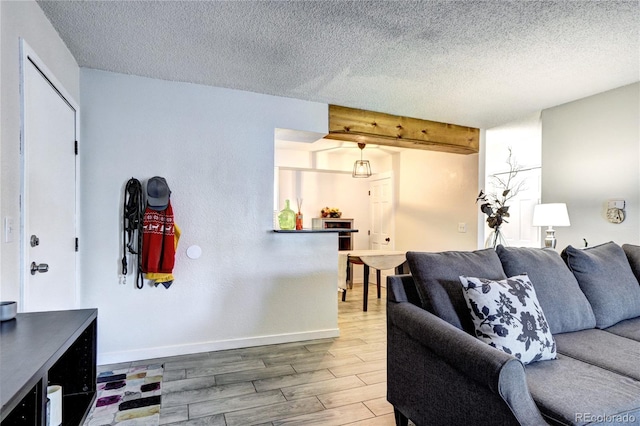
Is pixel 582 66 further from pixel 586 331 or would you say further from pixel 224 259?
pixel 224 259

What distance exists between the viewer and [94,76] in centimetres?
273

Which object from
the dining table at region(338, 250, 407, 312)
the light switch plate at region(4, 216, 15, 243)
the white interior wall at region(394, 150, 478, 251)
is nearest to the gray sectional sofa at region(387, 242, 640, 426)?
the light switch plate at region(4, 216, 15, 243)

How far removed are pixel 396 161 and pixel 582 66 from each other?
11.7ft

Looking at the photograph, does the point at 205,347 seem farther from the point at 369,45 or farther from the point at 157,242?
the point at 369,45

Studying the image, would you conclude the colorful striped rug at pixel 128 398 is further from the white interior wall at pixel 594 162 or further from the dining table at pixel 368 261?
the white interior wall at pixel 594 162

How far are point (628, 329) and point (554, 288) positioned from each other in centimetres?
53

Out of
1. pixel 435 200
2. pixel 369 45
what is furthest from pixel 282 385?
pixel 435 200

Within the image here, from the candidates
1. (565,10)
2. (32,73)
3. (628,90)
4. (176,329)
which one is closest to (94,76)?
(32,73)

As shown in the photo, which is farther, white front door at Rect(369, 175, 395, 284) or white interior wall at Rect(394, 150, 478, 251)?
white front door at Rect(369, 175, 395, 284)

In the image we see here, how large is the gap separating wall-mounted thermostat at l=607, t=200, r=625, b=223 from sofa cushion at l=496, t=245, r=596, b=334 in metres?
1.47

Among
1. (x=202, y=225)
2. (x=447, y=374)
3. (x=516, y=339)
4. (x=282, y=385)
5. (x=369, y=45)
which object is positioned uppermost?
(x=369, y=45)

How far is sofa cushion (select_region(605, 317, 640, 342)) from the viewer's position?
6.37 feet

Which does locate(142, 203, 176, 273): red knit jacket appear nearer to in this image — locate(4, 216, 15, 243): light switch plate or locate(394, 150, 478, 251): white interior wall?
locate(4, 216, 15, 243): light switch plate

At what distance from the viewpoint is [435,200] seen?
521cm
